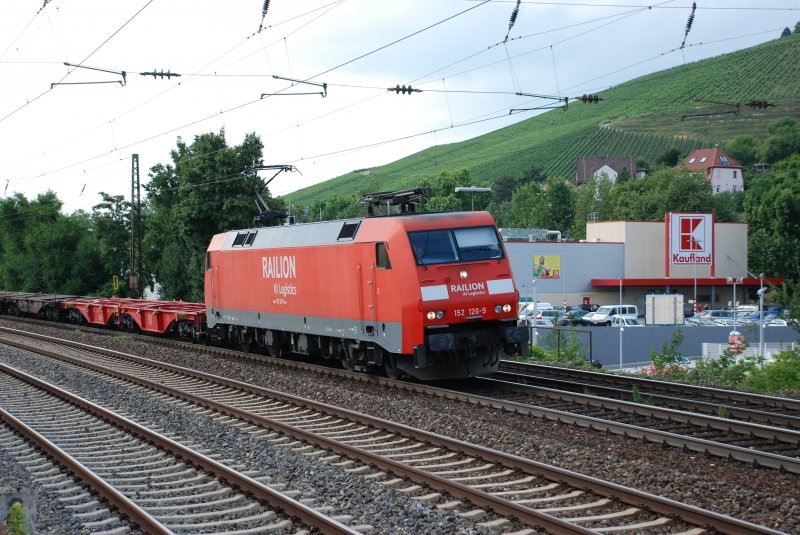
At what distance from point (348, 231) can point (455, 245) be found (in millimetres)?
2603

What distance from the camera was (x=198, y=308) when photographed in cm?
3108

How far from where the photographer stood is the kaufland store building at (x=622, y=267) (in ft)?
192

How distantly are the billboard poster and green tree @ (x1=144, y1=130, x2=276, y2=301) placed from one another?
17.4 m

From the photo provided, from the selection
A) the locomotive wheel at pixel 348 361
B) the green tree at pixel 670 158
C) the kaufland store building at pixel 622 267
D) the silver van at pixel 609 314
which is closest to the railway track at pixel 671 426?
the locomotive wheel at pixel 348 361

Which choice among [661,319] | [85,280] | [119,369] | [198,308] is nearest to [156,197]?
[85,280]

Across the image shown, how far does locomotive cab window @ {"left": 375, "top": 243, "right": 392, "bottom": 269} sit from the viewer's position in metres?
16.2

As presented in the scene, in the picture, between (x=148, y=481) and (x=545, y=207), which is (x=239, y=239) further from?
(x=545, y=207)

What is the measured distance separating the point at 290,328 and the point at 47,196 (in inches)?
2524

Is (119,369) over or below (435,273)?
below

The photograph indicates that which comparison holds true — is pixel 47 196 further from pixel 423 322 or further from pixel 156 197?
pixel 423 322

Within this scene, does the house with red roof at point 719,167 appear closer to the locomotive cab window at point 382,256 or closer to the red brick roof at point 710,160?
the red brick roof at point 710,160

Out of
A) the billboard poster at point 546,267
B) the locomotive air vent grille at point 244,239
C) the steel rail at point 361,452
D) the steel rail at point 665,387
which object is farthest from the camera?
the billboard poster at point 546,267

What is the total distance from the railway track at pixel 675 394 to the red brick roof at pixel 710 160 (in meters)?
124

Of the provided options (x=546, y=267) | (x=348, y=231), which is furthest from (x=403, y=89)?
(x=546, y=267)
